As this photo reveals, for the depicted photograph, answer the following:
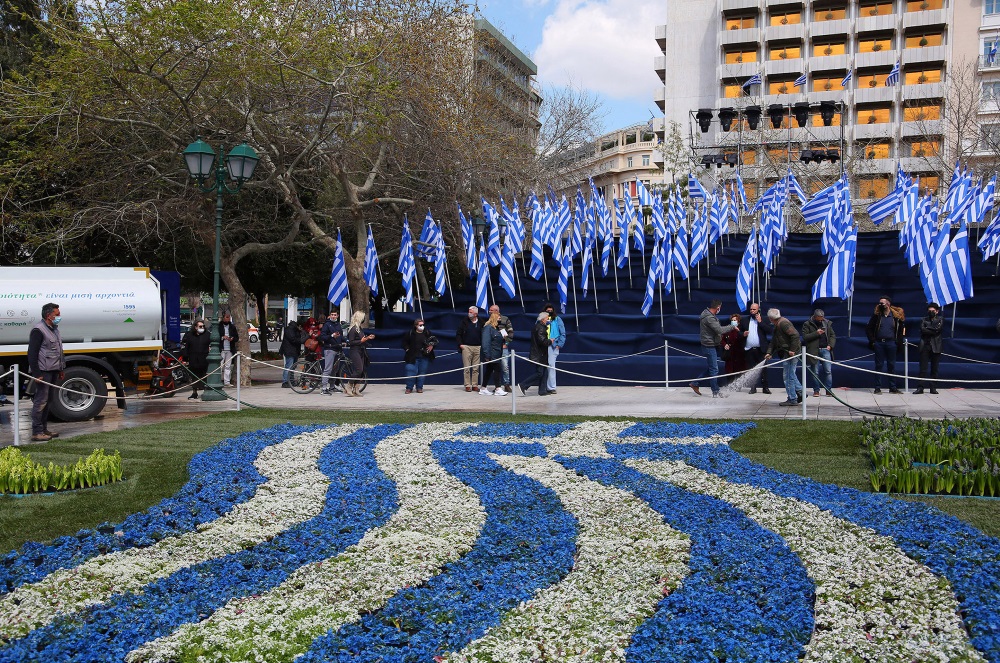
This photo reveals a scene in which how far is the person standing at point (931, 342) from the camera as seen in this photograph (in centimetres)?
1866

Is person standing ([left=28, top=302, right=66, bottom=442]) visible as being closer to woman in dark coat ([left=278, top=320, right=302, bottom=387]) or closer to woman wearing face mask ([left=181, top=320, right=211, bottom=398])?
woman wearing face mask ([left=181, top=320, right=211, bottom=398])

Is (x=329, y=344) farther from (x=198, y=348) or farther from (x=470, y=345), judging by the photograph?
(x=470, y=345)

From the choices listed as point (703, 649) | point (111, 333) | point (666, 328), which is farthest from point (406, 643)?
point (666, 328)

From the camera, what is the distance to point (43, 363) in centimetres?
1260

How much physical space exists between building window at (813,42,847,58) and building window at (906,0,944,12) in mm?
5599

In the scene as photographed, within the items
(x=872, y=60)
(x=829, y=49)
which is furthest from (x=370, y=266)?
(x=829, y=49)

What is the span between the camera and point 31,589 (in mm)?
5578

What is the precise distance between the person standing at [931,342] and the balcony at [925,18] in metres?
62.9

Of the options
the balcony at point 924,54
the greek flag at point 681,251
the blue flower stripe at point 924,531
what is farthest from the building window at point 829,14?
the blue flower stripe at point 924,531

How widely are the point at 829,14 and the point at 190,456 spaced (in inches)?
3018

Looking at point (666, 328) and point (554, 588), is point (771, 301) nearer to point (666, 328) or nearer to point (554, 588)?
point (666, 328)

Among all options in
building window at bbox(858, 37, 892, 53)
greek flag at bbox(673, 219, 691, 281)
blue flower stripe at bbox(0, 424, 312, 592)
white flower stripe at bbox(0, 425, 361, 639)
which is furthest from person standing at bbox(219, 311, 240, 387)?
Result: building window at bbox(858, 37, 892, 53)

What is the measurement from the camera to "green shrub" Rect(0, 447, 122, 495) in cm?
866

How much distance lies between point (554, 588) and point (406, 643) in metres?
1.17
